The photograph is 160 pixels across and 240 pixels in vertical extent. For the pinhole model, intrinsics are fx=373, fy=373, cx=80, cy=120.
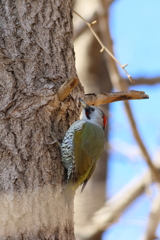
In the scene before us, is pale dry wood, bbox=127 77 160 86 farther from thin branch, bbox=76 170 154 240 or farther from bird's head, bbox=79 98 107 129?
bird's head, bbox=79 98 107 129

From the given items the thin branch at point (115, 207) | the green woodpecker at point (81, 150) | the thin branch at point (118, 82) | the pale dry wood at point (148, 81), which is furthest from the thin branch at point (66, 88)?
the thin branch at point (115, 207)

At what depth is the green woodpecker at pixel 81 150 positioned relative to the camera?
3330 mm

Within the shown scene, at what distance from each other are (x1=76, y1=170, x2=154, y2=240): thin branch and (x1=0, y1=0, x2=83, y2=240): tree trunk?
Answer: 318cm

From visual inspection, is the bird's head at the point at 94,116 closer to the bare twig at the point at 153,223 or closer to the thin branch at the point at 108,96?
the thin branch at the point at 108,96

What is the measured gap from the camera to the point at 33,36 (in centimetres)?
336

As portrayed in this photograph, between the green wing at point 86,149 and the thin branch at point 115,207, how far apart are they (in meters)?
2.54

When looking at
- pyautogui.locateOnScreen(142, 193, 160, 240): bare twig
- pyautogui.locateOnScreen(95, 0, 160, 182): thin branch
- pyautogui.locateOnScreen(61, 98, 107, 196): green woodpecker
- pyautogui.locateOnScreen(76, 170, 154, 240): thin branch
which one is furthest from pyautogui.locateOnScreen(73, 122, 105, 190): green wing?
pyautogui.locateOnScreen(76, 170, 154, 240): thin branch

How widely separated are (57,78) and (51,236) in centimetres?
133

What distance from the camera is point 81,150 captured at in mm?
3740

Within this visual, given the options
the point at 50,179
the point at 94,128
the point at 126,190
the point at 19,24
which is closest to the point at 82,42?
the point at 126,190

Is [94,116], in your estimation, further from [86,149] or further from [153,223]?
[153,223]

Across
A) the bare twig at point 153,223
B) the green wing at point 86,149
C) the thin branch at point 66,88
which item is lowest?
the bare twig at point 153,223

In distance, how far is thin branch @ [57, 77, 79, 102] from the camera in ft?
9.58

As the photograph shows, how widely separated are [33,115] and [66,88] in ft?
1.16
